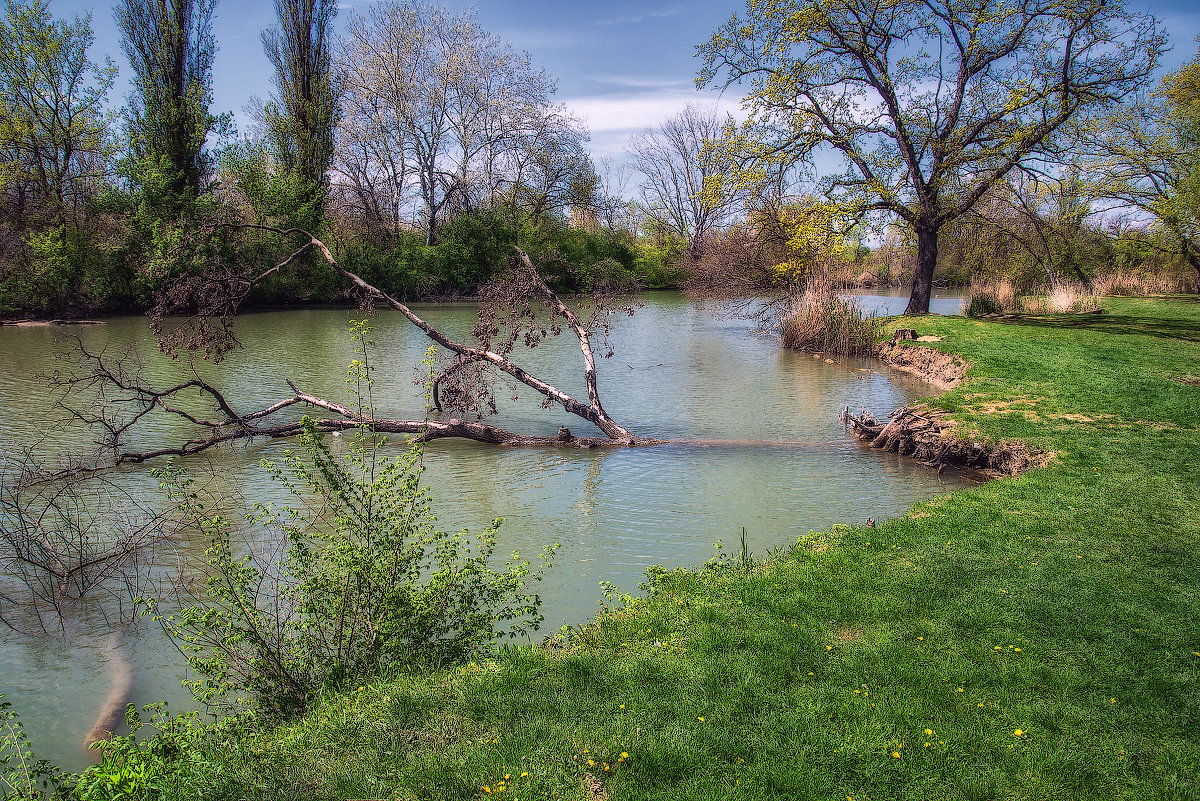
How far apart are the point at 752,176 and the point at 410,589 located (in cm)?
1949

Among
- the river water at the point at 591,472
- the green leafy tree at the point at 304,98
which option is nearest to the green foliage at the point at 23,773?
the river water at the point at 591,472

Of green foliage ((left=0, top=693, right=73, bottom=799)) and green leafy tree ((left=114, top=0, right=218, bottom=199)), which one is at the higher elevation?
green leafy tree ((left=114, top=0, right=218, bottom=199))

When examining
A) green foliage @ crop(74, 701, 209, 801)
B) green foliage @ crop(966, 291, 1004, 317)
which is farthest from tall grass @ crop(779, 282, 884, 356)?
green foliage @ crop(74, 701, 209, 801)

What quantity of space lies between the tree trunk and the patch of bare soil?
452 cm

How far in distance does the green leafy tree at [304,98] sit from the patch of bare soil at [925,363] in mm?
29458

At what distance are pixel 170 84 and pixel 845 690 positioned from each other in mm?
37341

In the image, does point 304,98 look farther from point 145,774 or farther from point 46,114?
point 145,774

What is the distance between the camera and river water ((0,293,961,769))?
553 cm

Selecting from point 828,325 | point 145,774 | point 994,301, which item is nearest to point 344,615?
point 145,774

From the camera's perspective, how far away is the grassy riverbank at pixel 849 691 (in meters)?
3.29

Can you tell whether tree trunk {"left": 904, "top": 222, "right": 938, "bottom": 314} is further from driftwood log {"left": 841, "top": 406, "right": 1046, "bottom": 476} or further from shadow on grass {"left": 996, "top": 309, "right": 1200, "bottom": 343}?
driftwood log {"left": 841, "top": 406, "right": 1046, "bottom": 476}

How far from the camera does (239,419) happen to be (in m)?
10.4

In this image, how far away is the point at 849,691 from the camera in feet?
13.0

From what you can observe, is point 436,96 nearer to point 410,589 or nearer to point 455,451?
point 455,451
